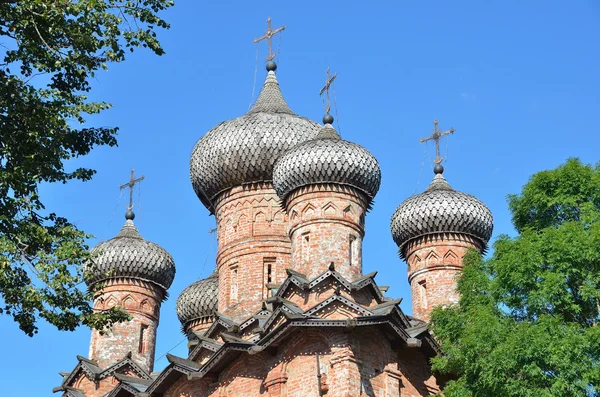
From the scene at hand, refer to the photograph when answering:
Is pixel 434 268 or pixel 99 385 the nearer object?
pixel 99 385

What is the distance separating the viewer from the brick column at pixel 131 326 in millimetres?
20188

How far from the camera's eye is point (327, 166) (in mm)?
16734

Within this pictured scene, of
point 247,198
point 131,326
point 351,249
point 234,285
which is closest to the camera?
point 351,249

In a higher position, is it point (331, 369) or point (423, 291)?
point (423, 291)

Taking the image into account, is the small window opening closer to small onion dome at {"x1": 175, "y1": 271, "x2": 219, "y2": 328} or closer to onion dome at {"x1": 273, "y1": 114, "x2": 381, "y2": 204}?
onion dome at {"x1": 273, "y1": 114, "x2": 381, "y2": 204}

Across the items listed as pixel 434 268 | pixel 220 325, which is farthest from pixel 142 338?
pixel 434 268

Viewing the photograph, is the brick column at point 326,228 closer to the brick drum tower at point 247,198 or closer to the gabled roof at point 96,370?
the brick drum tower at point 247,198

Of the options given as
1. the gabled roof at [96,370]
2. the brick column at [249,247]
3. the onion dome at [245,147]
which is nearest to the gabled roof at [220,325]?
the brick column at [249,247]

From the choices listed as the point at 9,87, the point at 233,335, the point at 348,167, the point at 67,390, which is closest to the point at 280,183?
the point at 348,167

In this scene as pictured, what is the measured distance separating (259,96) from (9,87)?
12.0 m

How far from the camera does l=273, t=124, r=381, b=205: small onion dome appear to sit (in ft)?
55.0

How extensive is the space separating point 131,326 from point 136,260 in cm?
153

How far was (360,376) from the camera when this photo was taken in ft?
46.6

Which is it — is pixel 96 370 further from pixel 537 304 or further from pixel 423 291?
pixel 537 304
